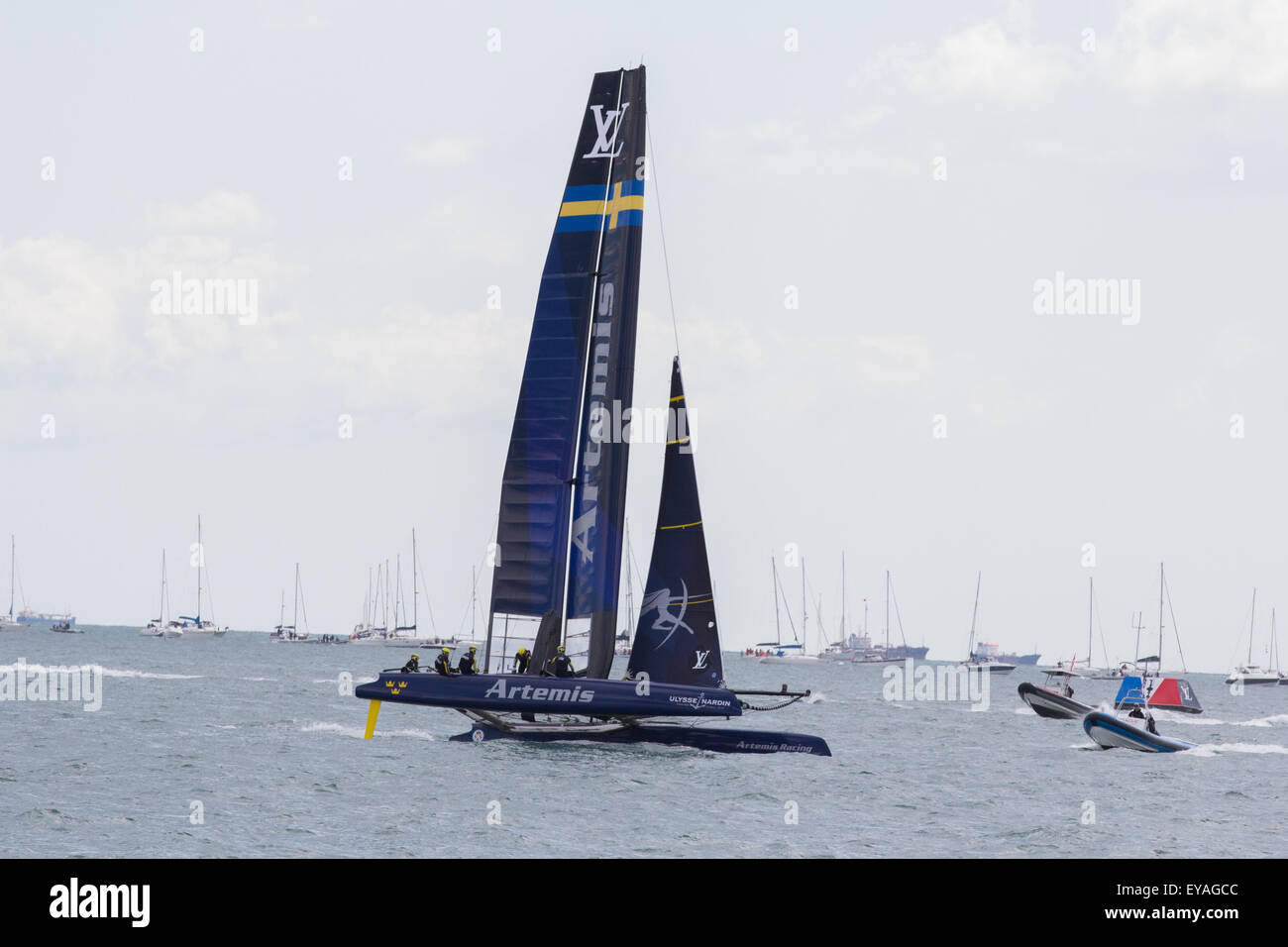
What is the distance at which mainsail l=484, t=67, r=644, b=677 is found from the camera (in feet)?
107

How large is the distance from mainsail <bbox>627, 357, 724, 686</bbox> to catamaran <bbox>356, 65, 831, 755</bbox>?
2cm

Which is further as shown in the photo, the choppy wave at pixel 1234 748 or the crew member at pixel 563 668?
the choppy wave at pixel 1234 748

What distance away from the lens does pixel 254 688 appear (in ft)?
235

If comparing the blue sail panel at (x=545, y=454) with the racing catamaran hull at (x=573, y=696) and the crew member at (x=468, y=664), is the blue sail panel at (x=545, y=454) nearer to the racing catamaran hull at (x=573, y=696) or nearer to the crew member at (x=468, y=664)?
the crew member at (x=468, y=664)

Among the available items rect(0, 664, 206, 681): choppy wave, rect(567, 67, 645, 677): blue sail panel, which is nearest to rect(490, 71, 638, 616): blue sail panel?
rect(567, 67, 645, 677): blue sail panel

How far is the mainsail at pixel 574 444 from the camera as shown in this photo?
1283 inches

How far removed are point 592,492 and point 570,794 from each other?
766 centimetres

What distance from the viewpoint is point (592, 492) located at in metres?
32.8

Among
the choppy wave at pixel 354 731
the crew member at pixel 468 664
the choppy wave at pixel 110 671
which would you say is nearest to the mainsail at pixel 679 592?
the crew member at pixel 468 664

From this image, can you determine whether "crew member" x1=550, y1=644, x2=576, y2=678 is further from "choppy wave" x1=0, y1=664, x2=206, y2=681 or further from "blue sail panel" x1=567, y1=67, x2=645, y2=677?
"choppy wave" x1=0, y1=664, x2=206, y2=681

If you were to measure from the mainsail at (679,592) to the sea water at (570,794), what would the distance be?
2124 mm
